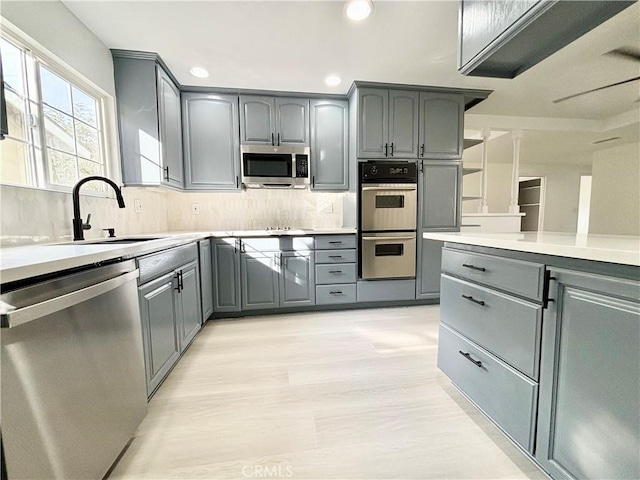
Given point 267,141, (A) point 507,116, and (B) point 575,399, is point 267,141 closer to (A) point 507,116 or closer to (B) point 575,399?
(B) point 575,399

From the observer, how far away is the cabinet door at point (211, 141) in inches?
111

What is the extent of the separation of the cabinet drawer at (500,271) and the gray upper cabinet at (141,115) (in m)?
2.43

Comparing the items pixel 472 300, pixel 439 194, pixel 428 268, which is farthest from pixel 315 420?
pixel 439 194

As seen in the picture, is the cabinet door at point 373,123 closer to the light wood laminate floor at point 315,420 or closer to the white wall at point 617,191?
the light wood laminate floor at point 315,420

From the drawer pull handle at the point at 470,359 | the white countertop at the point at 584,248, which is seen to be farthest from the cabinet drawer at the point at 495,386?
the white countertop at the point at 584,248

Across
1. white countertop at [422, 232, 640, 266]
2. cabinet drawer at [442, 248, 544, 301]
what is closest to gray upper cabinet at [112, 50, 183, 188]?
cabinet drawer at [442, 248, 544, 301]

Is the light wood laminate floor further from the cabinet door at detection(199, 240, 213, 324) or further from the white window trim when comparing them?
the white window trim

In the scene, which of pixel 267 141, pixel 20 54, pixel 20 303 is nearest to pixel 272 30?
pixel 267 141

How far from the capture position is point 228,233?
2648 millimetres

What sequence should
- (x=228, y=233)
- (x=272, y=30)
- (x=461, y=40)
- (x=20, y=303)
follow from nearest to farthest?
(x=20, y=303) < (x=461, y=40) < (x=272, y=30) < (x=228, y=233)

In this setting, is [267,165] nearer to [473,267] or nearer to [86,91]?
[86,91]

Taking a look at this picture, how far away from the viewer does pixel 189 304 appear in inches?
80.7

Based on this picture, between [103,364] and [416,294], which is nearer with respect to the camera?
[103,364]

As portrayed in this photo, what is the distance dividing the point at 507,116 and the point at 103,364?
16.6 feet
